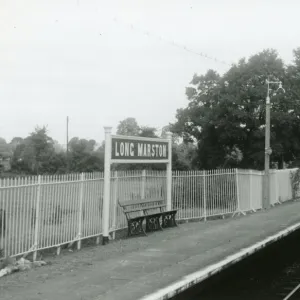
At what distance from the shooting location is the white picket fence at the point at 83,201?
9.31 m

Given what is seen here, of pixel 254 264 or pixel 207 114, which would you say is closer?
pixel 254 264

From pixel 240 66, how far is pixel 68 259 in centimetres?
3341

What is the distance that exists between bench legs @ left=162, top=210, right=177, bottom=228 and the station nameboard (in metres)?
1.65

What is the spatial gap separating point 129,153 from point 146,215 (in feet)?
5.83

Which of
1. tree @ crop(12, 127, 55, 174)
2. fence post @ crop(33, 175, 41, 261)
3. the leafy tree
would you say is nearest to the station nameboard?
fence post @ crop(33, 175, 41, 261)

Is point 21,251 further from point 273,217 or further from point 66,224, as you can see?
point 273,217

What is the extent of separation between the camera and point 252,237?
12.5m

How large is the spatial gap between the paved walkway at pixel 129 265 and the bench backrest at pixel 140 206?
2.54 ft

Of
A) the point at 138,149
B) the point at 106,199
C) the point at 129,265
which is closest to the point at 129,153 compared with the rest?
the point at 138,149

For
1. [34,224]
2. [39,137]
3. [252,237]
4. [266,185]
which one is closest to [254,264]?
[252,237]

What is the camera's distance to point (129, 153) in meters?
13.4

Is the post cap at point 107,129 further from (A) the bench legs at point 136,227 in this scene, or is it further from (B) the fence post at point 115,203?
(A) the bench legs at point 136,227

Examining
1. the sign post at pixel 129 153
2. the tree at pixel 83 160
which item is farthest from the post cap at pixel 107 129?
the tree at pixel 83 160

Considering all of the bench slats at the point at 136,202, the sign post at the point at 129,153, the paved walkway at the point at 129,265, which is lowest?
the paved walkway at the point at 129,265
